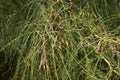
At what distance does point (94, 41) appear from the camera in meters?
1.35

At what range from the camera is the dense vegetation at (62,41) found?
4.28ft

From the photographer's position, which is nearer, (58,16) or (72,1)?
(58,16)

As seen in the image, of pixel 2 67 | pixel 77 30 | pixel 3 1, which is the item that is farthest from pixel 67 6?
pixel 2 67

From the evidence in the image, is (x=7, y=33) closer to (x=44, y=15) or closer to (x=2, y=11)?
(x=2, y=11)

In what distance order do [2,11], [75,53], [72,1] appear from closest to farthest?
[75,53] → [72,1] → [2,11]

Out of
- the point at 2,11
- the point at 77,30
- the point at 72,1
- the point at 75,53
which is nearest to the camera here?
the point at 75,53

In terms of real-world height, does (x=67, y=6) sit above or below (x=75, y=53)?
above

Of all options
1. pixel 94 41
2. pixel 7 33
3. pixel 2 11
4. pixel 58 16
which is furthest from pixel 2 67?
pixel 94 41

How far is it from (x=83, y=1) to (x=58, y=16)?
0.78 feet

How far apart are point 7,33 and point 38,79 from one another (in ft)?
1.33

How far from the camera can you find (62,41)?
130 centimetres

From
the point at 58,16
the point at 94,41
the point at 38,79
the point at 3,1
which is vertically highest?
the point at 3,1

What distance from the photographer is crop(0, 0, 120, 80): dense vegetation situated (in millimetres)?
1304

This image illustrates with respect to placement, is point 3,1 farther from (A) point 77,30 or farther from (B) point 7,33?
(A) point 77,30
